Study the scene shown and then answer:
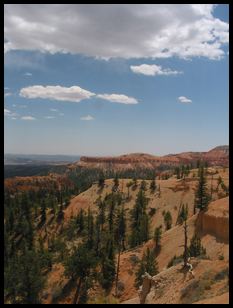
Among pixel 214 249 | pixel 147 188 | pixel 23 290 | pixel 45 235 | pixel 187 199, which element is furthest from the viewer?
pixel 147 188

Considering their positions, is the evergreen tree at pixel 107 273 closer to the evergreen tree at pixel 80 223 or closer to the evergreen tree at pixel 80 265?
the evergreen tree at pixel 80 265

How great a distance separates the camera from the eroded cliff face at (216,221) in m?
54.6

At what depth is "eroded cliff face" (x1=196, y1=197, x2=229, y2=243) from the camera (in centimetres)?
5465

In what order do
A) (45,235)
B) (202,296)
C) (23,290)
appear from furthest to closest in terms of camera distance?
(45,235)
(23,290)
(202,296)

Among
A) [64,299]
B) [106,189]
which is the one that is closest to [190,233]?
[64,299]

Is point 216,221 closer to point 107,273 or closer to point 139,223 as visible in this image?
point 107,273

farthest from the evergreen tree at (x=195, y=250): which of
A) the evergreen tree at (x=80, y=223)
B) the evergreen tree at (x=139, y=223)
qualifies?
the evergreen tree at (x=80, y=223)

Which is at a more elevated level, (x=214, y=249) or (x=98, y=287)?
→ (x=214, y=249)

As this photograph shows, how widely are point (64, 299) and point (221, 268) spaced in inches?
1174

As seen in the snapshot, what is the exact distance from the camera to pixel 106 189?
11938 centimetres

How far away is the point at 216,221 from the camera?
5734 cm

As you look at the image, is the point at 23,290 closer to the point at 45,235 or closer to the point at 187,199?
the point at 45,235

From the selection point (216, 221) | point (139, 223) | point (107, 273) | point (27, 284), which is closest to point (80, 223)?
point (139, 223)
